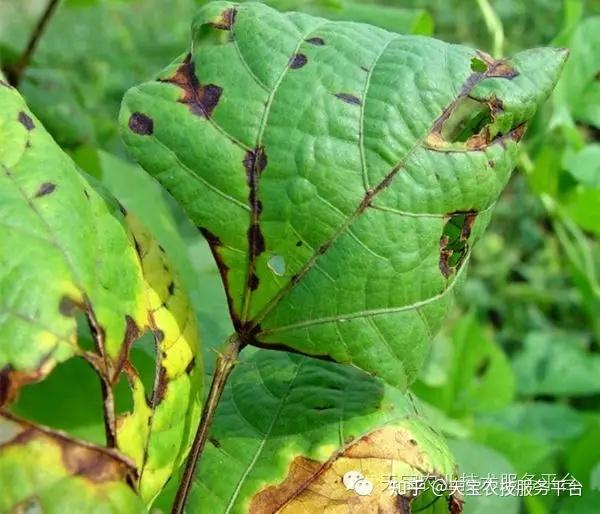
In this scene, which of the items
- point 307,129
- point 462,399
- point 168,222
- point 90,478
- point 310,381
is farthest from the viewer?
point 462,399

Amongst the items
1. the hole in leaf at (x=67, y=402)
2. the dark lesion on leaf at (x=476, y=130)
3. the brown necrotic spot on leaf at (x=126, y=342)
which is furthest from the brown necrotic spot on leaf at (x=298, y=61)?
the hole in leaf at (x=67, y=402)

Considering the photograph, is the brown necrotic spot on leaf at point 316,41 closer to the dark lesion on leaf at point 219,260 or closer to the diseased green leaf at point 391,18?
the dark lesion on leaf at point 219,260

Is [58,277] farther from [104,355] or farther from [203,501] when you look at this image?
[203,501]

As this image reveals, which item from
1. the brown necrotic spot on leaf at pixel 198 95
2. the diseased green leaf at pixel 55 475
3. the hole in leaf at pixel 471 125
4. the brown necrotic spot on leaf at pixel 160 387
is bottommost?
the brown necrotic spot on leaf at pixel 160 387

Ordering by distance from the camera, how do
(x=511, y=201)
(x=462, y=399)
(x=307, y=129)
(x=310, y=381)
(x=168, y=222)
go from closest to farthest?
(x=307, y=129), (x=310, y=381), (x=168, y=222), (x=462, y=399), (x=511, y=201)

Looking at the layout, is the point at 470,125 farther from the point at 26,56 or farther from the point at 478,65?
the point at 26,56

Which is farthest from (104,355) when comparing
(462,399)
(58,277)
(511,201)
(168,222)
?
(511,201)
